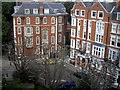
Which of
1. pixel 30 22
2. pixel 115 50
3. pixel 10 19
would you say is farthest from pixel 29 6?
pixel 115 50

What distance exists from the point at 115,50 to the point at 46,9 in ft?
11.8

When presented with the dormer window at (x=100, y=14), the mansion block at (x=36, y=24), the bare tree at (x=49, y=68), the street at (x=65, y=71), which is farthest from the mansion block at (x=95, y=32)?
the bare tree at (x=49, y=68)

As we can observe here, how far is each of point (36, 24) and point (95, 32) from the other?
2.81 metres

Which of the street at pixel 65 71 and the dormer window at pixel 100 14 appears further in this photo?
the dormer window at pixel 100 14

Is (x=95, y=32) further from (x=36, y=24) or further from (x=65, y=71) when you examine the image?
(x=36, y=24)

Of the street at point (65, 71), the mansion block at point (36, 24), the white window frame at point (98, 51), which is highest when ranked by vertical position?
the mansion block at point (36, 24)

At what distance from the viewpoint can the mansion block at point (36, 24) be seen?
26.0 ft

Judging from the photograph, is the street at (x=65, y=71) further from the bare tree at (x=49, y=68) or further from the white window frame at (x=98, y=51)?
the bare tree at (x=49, y=68)

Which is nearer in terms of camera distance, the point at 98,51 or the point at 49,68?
→ the point at 49,68

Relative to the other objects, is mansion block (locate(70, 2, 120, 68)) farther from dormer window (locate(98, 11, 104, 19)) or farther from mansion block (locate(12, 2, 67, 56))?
mansion block (locate(12, 2, 67, 56))

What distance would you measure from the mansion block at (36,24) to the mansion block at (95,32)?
114 centimetres

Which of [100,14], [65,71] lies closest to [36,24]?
[65,71]

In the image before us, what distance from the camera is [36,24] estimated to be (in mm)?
8023

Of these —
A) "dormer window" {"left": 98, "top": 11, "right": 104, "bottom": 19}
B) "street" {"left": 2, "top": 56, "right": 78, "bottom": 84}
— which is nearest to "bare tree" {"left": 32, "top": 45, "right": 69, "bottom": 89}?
"street" {"left": 2, "top": 56, "right": 78, "bottom": 84}
